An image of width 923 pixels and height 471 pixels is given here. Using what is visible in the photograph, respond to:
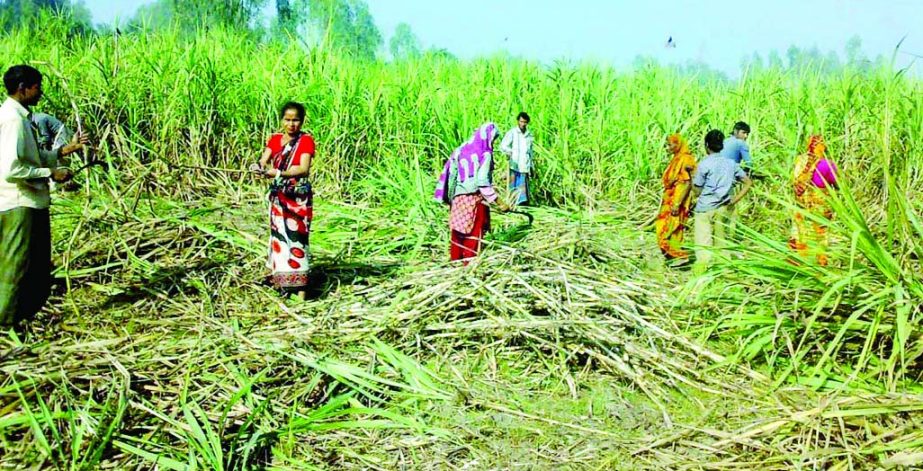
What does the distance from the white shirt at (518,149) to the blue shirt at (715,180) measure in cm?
261

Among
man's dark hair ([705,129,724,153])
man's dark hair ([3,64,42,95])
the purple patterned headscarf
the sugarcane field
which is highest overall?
man's dark hair ([3,64,42,95])

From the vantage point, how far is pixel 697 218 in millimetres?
5648

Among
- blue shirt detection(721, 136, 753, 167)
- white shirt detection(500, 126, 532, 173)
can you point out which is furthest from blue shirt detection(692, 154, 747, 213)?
white shirt detection(500, 126, 532, 173)

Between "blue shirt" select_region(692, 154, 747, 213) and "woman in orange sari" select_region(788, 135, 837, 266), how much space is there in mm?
445

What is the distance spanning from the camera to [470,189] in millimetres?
Answer: 5074

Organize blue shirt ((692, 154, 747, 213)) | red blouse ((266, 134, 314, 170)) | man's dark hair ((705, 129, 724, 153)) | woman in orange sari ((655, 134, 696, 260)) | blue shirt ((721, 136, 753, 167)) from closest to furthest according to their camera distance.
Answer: red blouse ((266, 134, 314, 170)) → blue shirt ((692, 154, 747, 213)) → man's dark hair ((705, 129, 724, 153)) → woman in orange sari ((655, 134, 696, 260)) → blue shirt ((721, 136, 753, 167))

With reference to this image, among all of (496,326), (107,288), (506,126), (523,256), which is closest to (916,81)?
(506,126)

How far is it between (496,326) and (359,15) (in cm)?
4885

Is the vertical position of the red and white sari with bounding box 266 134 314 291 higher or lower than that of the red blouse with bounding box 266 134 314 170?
lower

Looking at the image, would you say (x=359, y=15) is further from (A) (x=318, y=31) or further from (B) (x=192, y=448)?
(B) (x=192, y=448)

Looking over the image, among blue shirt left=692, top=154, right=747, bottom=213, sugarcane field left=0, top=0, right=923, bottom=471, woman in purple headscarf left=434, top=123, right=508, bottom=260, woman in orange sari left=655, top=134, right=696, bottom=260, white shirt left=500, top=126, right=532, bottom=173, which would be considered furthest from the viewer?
white shirt left=500, top=126, right=532, bottom=173

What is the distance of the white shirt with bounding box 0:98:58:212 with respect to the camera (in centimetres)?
359

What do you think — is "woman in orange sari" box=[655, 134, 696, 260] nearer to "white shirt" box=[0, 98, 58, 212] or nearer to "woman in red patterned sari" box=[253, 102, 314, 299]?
"woman in red patterned sari" box=[253, 102, 314, 299]

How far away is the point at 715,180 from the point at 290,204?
3.02 metres
